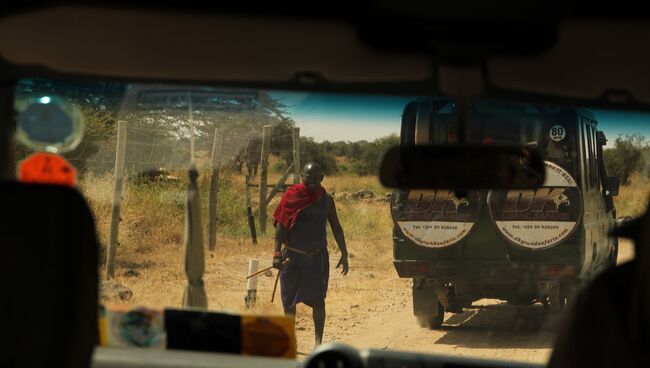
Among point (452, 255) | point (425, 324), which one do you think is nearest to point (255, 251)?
point (425, 324)

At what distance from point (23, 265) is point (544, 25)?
140 cm

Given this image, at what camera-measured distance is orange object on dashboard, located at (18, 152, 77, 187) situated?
3.27 m

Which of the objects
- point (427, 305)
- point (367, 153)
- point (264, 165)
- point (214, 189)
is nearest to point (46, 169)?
point (214, 189)

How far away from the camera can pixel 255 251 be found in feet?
18.4

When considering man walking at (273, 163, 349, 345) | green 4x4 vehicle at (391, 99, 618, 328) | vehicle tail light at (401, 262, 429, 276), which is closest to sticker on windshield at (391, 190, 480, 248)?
green 4x4 vehicle at (391, 99, 618, 328)

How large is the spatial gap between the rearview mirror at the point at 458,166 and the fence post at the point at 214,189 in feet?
5.64

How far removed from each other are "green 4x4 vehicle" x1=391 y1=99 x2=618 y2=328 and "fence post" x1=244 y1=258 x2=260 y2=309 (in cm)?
131

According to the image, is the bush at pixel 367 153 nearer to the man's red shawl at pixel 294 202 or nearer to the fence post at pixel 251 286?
the fence post at pixel 251 286

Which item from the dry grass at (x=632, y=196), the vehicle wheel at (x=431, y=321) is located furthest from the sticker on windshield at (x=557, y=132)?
the vehicle wheel at (x=431, y=321)

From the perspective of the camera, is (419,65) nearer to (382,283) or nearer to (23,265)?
(23,265)

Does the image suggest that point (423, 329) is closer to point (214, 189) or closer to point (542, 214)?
point (542, 214)

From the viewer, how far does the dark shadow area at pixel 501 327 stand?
19.2ft

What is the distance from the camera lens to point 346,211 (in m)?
6.32

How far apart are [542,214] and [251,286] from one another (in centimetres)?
319
